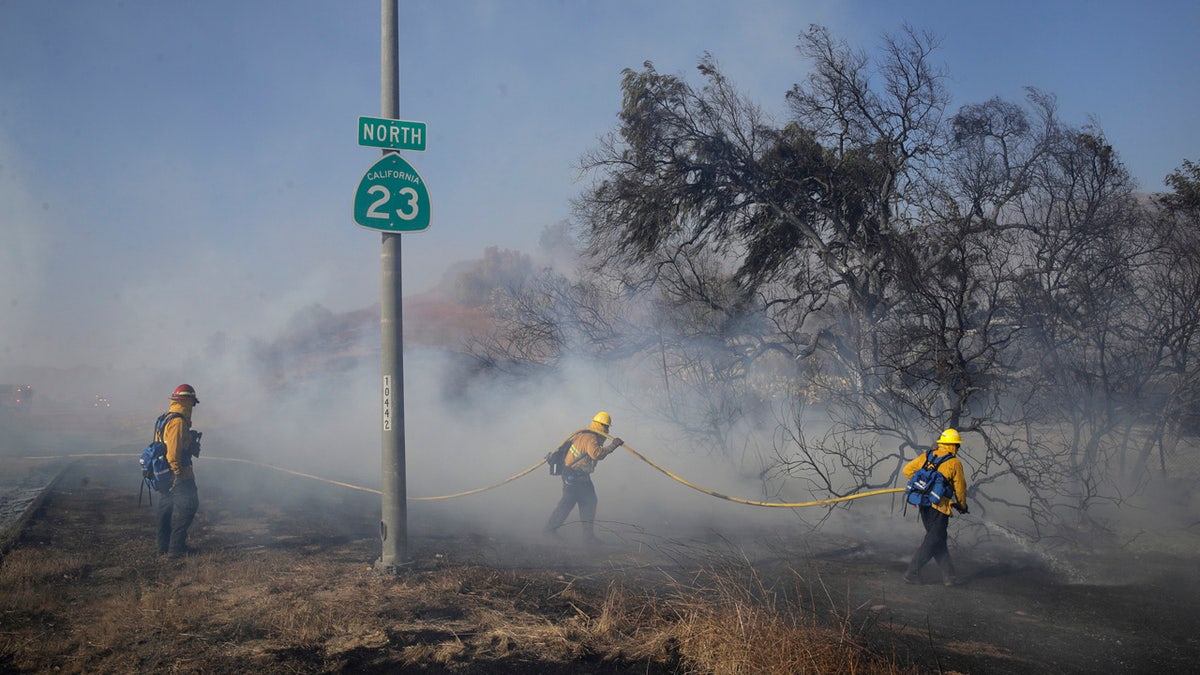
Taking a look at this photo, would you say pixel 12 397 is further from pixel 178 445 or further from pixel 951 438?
pixel 951 438

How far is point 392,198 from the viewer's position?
23.1 ft

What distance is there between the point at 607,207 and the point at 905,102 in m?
5.17

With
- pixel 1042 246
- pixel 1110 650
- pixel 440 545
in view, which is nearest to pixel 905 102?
pixel 1042 246

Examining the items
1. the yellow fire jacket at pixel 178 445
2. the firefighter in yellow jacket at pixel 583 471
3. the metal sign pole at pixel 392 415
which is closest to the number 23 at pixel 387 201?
the metal sign pole at pixel 392 415

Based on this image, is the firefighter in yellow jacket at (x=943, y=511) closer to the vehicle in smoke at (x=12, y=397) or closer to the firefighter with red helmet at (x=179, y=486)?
the firefighter with red helmet at (x=179, y=486)

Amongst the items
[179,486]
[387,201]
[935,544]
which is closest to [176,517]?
[179,486]

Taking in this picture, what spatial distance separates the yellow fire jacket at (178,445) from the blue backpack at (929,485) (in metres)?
7.23

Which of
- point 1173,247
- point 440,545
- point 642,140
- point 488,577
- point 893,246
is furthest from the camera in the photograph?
point 642,140

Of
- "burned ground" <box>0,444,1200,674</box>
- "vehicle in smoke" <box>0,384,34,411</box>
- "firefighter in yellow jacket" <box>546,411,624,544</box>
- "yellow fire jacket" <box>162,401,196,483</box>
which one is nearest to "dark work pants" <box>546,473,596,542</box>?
"firefighter in yellow jacket" <box>546,411,624,544</box>

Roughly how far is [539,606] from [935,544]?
416 cm

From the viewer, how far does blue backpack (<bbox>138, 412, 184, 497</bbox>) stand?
7816 millimetres

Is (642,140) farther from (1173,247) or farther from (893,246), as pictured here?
(1173,247)

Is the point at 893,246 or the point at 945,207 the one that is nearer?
the point at 893,246

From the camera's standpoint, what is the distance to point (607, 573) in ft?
25.0
